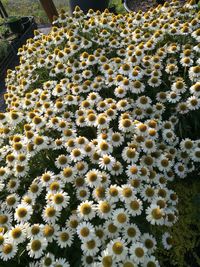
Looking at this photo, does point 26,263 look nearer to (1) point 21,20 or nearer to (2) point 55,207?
(2) point 55,207

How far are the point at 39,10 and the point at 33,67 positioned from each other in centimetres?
799

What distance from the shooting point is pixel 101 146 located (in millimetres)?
2881

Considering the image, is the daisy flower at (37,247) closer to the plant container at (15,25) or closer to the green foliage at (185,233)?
the green foliage at (185,233)

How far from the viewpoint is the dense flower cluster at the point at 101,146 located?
8.20 feet

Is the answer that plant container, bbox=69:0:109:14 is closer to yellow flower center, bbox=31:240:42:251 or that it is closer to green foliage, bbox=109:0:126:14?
green foliage, bbox=109:0:126:14

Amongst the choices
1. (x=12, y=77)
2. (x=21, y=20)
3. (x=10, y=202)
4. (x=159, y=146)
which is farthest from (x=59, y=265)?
(x=21, y=20)

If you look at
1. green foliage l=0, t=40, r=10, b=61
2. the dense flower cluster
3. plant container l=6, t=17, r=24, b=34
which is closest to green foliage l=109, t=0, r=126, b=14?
plant container l=6, t=17, r=24, b=34

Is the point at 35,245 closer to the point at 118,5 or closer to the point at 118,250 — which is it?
the point at 118,250

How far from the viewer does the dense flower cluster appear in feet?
8.20

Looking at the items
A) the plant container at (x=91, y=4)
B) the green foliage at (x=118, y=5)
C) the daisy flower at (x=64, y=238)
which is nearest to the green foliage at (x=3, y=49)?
the plant container at (x=91, y=4)

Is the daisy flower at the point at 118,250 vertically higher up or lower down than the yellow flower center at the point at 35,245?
lower down

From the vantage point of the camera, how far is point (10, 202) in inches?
110

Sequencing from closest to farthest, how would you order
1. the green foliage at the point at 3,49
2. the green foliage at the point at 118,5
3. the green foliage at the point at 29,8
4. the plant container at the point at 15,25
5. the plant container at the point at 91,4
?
the green foliage at the point at 3,49, the plant container at the point at 91,4, the plant container at the point at 15,25, the green foliage at the point at 118,5, the green foliage at the point at 29,8

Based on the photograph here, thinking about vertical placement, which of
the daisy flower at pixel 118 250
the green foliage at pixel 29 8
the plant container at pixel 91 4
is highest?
the daisy flower at pixel 118 250
